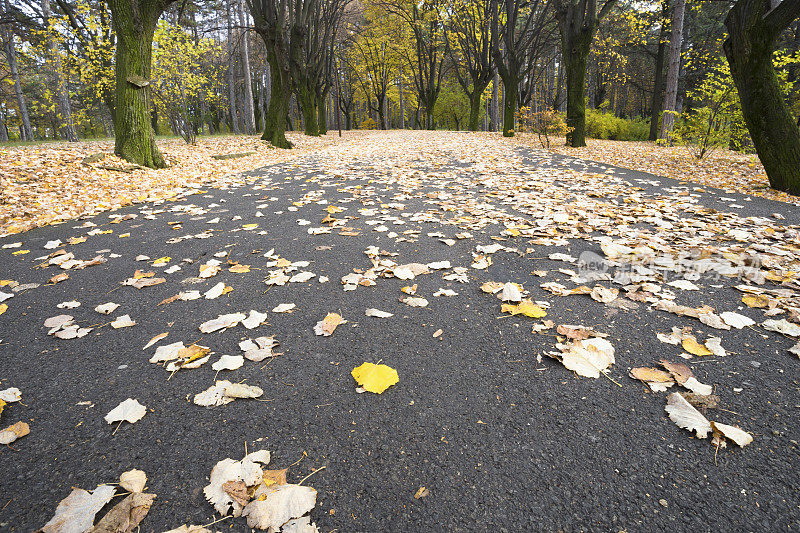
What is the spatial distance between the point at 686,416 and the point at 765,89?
659 centimetres

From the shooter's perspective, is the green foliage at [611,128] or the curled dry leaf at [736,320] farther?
the green foliage at [611,128]

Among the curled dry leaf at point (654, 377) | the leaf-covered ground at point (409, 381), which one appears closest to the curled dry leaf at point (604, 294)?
the leaf-covered ground at point (409, 381)

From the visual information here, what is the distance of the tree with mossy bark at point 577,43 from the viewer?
10094 mm

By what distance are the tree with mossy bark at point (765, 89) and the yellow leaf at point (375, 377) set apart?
6735 mm

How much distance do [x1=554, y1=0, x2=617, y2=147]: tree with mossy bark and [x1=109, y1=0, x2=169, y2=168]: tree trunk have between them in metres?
10.1

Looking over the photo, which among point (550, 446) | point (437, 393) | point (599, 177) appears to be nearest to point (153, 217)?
point (437, 393)

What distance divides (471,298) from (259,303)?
136 cm

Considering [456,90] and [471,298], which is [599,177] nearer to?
[471,298]

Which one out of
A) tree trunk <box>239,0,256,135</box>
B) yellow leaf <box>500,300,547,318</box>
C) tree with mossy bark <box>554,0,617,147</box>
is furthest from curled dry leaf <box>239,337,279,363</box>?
tree trunk <box>239,0,256,135</box>

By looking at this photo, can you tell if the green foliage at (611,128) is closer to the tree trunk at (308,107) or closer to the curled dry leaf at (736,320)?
the tree trunk at (308,107)

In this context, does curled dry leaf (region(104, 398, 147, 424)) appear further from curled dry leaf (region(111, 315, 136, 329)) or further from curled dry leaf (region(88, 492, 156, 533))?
curled dry leaf (region(111, 315, 136, 329))

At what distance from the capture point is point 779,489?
1.12 meters

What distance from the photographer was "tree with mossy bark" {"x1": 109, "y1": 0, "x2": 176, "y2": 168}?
6812 mm

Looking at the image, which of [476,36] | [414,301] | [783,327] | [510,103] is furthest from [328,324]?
[476,36]
